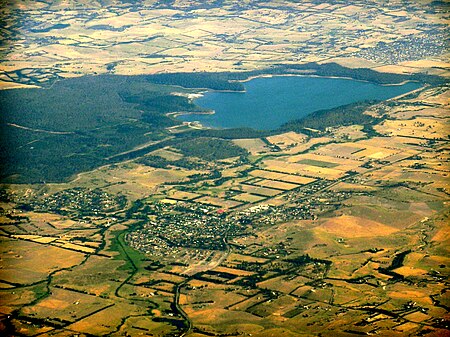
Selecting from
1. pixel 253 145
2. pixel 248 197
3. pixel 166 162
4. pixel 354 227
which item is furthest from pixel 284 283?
pixel 253 145

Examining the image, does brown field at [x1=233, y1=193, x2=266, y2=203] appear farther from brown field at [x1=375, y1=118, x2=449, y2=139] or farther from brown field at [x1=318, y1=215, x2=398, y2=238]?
brown field at [x1=375, y1=118, x2=449, y2=139]

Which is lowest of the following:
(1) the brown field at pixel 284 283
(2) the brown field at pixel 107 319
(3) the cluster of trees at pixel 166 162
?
(3) the cluster of trees at pixel 166 162

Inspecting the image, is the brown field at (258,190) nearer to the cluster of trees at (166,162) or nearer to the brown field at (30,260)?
the cluster of trees at (166,162)

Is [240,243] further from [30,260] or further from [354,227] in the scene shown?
[30,260]

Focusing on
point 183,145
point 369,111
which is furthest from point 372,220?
point 369,111

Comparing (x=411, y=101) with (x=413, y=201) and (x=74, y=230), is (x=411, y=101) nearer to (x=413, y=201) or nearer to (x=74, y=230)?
(x=413, y=201)

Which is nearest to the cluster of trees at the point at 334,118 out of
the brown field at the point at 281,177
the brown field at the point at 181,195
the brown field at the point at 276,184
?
the brown field at the point at 281,177

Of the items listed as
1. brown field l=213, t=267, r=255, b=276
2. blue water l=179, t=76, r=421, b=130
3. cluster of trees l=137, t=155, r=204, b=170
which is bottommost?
blue water l=179, t=76, r=421, b=130

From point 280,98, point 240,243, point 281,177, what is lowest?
point 280,98

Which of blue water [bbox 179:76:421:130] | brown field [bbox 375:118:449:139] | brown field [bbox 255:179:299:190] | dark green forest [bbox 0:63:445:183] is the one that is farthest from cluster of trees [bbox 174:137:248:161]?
brown field [bbox 375:118:449:139]
